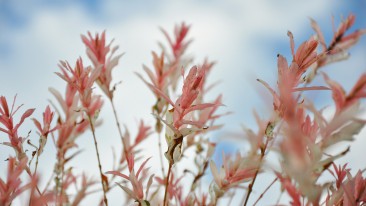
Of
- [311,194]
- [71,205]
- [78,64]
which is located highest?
[78,64]

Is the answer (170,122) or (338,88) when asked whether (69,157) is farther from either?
(338,88)

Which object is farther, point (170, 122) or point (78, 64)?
point (78, 64)

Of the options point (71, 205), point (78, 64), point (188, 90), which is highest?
point (78, 64)

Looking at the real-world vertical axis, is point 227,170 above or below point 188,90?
below

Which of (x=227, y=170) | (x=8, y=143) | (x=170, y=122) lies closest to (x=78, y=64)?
(x=8, y=143)

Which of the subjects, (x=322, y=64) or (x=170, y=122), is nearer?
(x=170, y=122)

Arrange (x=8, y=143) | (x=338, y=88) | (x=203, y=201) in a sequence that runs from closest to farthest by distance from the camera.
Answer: (x=338, y=88) < (x=8, y=143) < (x=203, y=201)

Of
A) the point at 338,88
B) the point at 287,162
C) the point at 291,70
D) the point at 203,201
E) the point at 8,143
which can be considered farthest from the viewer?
the point at 203,201

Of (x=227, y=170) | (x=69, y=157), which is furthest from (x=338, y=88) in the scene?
(x=69, y=157)

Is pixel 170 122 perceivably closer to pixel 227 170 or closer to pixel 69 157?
pixel 227 170
